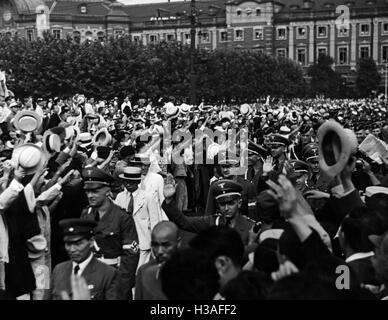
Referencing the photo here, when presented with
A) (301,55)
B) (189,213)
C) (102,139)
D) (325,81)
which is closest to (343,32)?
(301,55)

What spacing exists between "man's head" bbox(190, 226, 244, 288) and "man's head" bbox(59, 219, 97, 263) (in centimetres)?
122

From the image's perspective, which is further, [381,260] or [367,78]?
[367,78]

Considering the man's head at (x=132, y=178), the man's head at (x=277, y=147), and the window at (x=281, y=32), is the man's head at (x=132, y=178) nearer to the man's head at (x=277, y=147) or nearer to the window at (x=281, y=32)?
the man's head at (x=277, y=147)

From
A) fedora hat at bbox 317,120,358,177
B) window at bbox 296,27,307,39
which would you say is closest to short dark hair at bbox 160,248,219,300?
fedora hat at bbox 317,120,358,177

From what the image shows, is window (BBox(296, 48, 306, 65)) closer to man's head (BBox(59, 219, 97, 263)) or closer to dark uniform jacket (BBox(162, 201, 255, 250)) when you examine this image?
dark uniform jacket (BBox(162, 201, 255, 250))

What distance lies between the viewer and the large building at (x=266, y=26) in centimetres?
9225

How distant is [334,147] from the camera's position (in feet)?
17.0

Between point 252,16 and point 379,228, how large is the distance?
8987 cm

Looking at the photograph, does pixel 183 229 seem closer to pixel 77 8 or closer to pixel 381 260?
pixel 381 260

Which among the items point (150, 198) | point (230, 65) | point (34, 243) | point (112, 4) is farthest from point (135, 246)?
point (112, 4)

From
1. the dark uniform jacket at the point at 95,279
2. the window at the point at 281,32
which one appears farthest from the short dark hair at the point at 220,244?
the window at the point at 281,32

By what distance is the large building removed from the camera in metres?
92.2

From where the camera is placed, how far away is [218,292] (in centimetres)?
415

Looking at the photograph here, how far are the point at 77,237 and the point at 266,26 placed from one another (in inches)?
3534
